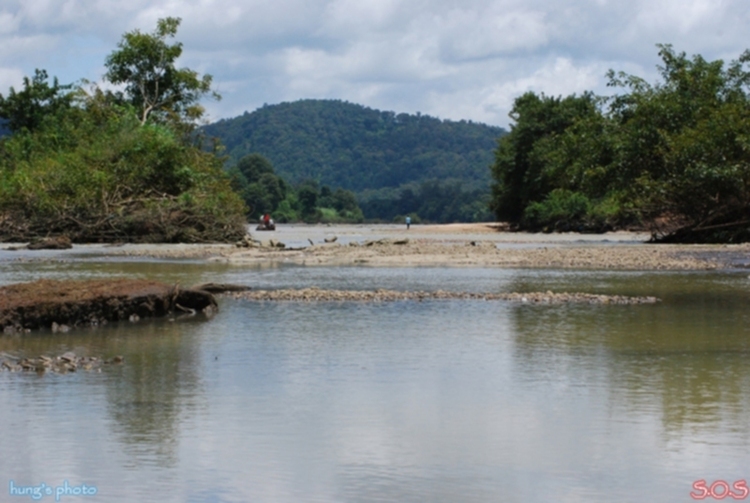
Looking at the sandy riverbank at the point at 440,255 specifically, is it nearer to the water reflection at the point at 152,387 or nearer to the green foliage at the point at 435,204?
the water reflection at the point at 152,387

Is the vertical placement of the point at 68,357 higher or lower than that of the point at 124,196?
lower

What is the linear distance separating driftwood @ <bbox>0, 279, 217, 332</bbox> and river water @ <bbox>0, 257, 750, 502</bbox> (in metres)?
0.31

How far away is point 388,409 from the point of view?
8148mm

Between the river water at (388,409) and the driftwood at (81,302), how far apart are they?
1.01 ft

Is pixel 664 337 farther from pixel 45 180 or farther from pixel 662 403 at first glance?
pixel 45 180

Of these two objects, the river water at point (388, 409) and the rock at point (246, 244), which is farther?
the rock at point (246, 244)

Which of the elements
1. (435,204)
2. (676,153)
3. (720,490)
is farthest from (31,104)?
(435,204)

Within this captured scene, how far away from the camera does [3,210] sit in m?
37.2

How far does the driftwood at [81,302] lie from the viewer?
1240 cm

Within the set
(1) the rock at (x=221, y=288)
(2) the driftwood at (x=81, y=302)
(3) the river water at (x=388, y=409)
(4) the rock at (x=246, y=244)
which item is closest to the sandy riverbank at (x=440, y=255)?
(4) the rock at (x=246, y=244)

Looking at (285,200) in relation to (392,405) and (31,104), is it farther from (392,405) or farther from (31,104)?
(392,405)

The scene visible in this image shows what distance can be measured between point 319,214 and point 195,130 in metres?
75.5

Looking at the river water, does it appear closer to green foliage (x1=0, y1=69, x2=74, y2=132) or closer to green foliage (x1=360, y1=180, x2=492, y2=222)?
green foliage (x1=0, y1=69, x2=74, y2=132)

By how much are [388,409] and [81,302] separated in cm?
583
